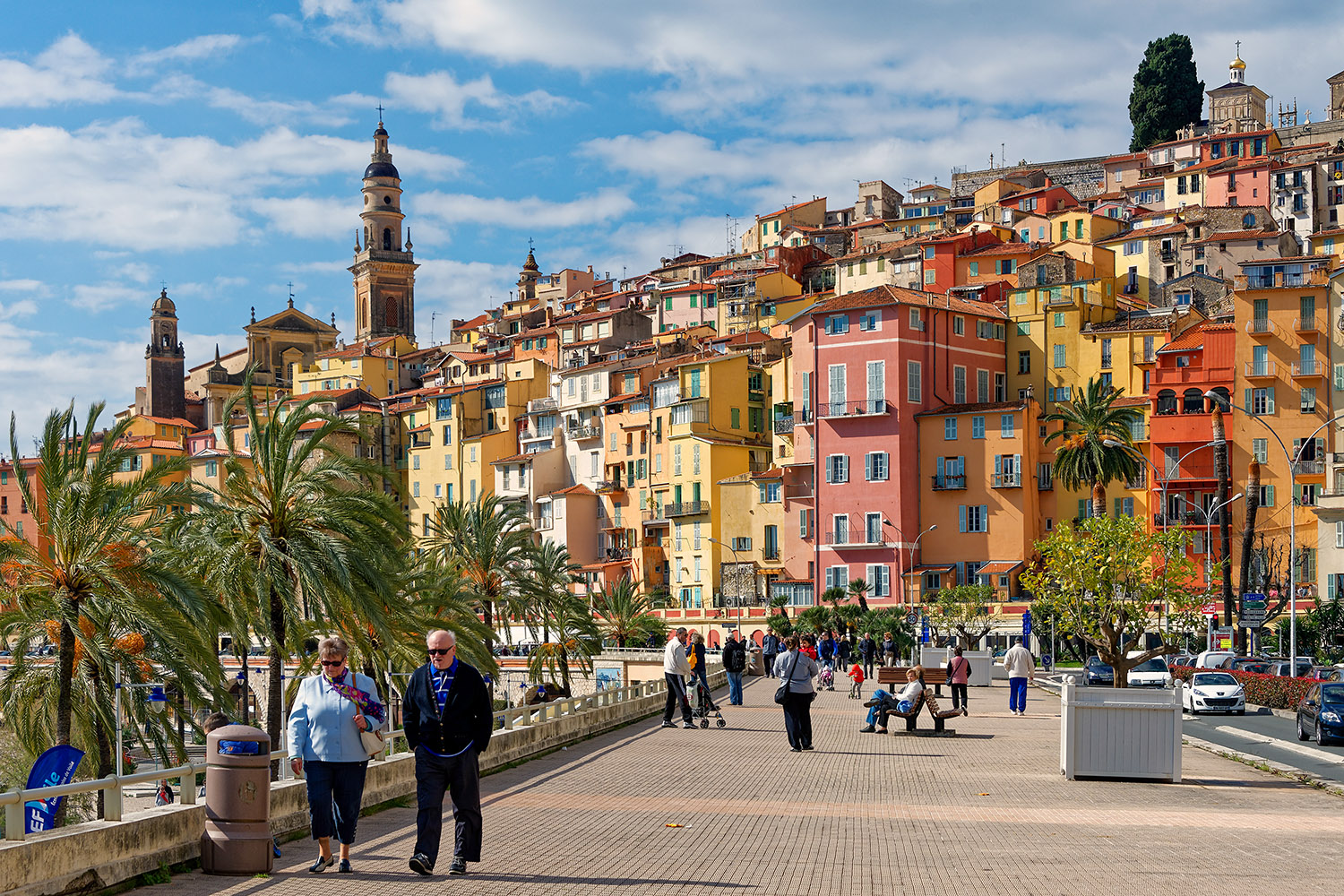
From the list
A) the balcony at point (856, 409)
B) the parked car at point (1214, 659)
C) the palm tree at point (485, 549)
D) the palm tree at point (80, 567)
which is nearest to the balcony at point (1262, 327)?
the balcony at point (856, 409)

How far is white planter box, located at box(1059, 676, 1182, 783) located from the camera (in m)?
18.0

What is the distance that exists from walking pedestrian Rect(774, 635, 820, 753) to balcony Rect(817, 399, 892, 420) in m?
59.3

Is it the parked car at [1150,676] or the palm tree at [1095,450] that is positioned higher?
the palm tree at [1095,450]

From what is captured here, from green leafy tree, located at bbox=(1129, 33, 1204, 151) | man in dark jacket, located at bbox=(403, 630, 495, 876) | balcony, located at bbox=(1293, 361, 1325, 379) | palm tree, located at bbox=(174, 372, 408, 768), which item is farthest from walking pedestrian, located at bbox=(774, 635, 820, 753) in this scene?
green leafy tree, located at bbox=(1129, 33, 1204, 151)

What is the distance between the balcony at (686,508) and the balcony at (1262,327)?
1264 inches

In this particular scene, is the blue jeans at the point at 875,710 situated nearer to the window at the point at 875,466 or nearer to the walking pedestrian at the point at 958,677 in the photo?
the walking pedestrian at the point at 958,677

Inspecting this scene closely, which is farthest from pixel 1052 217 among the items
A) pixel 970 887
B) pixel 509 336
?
pixel 970 887

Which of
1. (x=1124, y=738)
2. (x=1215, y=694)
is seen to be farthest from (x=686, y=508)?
(x=1124, y=738)

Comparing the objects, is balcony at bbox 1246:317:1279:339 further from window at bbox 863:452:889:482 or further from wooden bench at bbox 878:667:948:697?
wooden bench at bbox 878:667:948:697

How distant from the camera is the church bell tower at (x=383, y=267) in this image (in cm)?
15512

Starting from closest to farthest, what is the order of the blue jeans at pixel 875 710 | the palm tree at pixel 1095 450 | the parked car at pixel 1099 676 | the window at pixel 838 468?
the blue jeans at pixel 875 710
the parked car at pixel 1099 676
the palm tree at pixel 1095 450
the window at pixel 838 468

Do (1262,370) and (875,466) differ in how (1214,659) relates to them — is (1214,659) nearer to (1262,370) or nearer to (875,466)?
(1262,370)

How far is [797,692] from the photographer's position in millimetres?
21625

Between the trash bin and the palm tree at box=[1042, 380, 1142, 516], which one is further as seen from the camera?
the palm tree at box=[1042, 380, 1142, 516]
